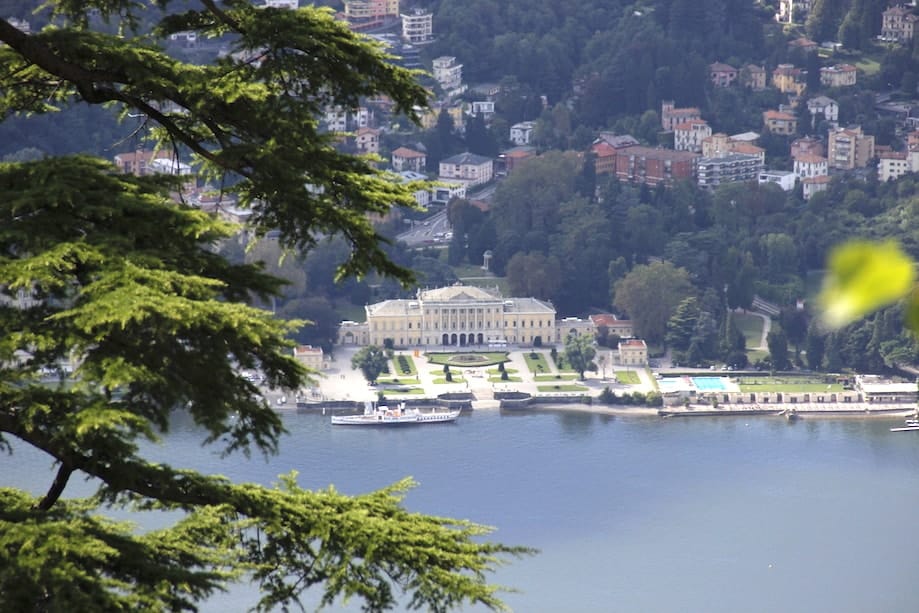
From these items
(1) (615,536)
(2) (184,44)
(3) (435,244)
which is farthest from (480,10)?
(1) (615,536)

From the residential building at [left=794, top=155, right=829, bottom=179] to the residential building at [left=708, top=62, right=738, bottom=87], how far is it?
3.27 meters

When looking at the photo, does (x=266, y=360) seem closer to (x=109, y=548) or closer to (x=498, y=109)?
(x=109, y=548)

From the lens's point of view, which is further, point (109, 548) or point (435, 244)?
point (435, 244)

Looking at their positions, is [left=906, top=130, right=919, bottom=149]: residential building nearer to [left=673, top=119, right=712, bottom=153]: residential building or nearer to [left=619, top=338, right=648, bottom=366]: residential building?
[left=673, top=119, right=712, bottom=153]: residential building

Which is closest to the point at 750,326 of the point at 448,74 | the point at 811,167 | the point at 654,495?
the point at 811,167

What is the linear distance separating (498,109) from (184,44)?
4.19 metres

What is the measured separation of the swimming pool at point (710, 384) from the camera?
20703 mm

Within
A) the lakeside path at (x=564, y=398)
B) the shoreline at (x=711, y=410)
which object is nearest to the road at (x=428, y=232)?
the lakeside path at (x=564, y=398)

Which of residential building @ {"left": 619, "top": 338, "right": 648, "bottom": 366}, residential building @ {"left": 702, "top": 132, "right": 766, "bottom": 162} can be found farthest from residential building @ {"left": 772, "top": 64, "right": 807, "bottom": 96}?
residential building @ {"left": 619, "top": 338, "right": 648, "bottom": 366}

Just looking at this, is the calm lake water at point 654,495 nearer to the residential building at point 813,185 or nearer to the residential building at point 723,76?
the residential building at point 813,185

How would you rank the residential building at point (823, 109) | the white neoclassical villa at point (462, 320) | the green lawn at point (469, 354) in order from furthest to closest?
the residential building at point (823, 109) → the white neoclassical villa at point (462, 320) → the green lawn at point (469, 354)

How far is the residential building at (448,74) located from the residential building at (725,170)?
3.93m

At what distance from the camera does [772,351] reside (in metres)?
21.1

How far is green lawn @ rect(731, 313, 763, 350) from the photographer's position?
71.9 feet
